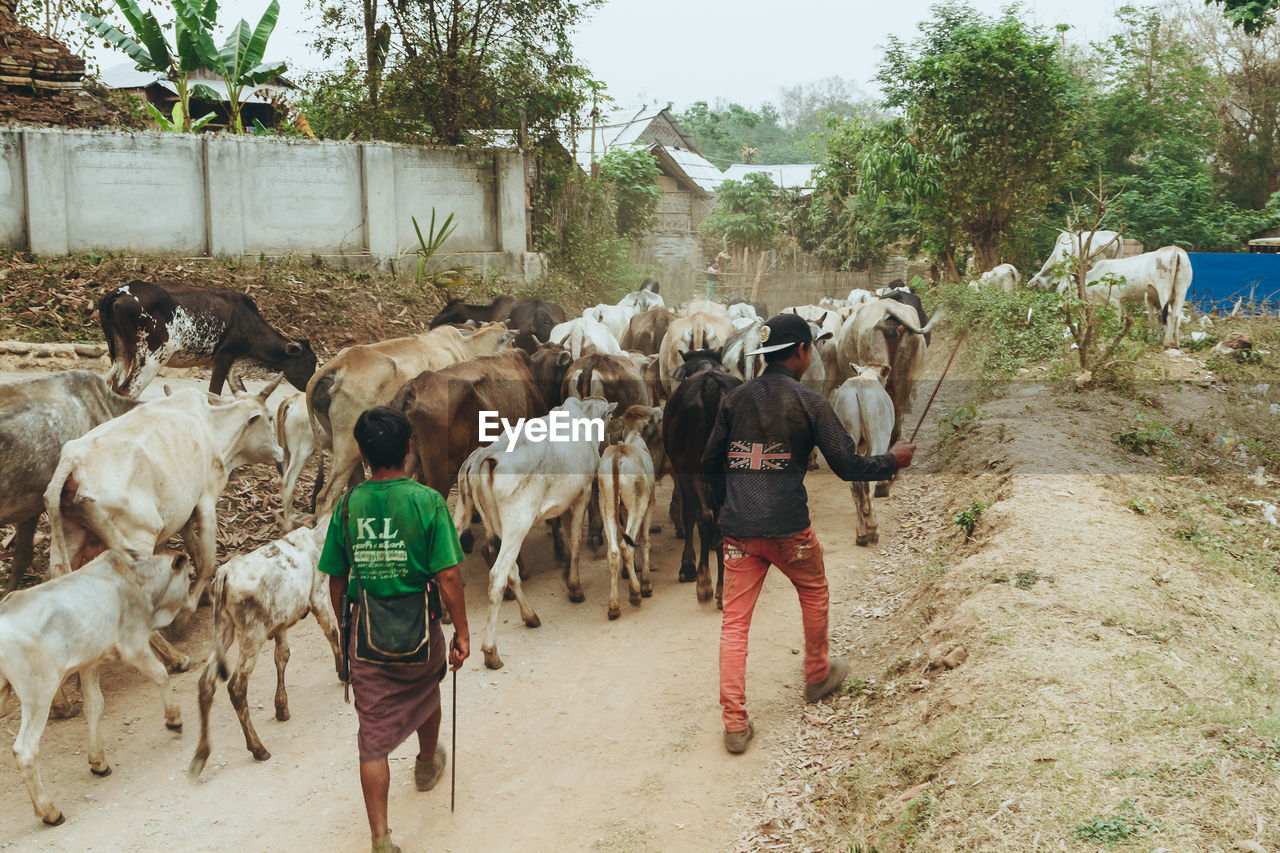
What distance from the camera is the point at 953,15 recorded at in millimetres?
22281

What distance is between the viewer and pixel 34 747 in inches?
177

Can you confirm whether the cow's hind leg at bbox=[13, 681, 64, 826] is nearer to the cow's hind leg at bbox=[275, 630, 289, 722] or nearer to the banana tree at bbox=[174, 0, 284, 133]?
the cow's hind leg at bbox=[275, 630, 289, 722]

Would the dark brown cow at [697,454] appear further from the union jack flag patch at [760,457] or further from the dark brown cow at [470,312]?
the dark brown cow at [470,312]

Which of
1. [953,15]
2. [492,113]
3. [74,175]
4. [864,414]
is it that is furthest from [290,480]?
[953,15]

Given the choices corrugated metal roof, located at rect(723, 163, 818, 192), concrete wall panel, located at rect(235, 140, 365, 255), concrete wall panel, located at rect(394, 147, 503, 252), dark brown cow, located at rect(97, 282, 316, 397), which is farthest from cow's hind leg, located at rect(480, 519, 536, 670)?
corrugated metal roof, located at rect(723, 163, 818, 192)

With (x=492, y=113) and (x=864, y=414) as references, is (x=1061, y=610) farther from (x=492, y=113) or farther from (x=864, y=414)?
(x=492, y=113)

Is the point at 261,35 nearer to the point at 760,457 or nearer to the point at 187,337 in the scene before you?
the point at 187,337

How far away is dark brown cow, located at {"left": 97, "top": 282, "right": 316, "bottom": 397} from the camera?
31.1 ft

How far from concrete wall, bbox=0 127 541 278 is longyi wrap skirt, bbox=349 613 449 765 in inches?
492

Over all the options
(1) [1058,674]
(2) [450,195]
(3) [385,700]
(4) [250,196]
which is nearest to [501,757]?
(3) [385,700]

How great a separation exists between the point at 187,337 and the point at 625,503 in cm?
531

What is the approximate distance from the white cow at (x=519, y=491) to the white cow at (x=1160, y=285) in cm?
926

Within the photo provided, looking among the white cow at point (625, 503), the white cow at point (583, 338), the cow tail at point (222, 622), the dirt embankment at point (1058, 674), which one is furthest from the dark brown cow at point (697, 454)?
the cow tail at point (222, 622)

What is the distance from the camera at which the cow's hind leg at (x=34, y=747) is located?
Answer: 448 centimetres
